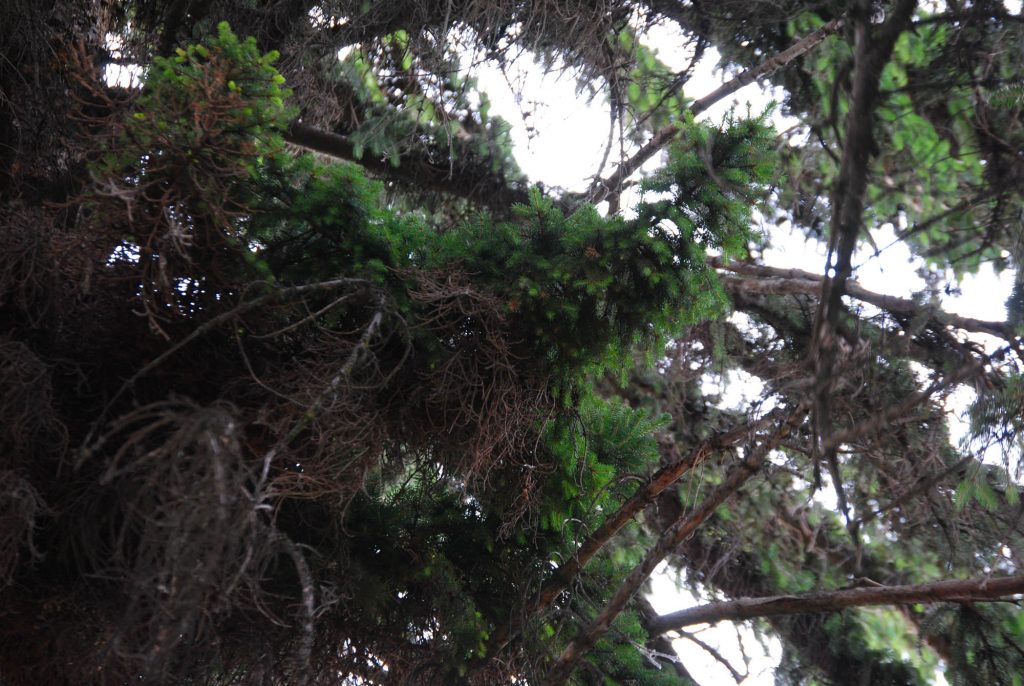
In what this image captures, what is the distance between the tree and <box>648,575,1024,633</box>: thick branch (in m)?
0.01

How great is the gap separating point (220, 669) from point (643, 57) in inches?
200

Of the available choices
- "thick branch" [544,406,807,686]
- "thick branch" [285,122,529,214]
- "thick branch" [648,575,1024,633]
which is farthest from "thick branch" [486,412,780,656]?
"thick branch" [285,122,529,214]

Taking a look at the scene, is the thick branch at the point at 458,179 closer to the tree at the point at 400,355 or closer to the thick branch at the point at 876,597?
the tree at the point at 400,355

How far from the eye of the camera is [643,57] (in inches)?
266

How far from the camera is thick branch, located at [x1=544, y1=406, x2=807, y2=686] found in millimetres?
3842

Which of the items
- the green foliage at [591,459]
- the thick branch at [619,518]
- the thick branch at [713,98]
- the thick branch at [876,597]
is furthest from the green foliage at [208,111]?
the thick branch at [876,597]

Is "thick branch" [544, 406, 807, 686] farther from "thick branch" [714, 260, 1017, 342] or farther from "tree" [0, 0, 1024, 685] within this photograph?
"thick branch" [714, 260, 1017, 342]

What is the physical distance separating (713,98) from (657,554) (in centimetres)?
336

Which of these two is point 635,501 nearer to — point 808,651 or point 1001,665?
point 1001,665

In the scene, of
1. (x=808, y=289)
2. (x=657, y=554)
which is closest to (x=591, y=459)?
(x=657, y=554)

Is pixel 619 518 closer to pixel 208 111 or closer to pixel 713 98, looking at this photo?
pixel 208 111

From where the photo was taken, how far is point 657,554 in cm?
397

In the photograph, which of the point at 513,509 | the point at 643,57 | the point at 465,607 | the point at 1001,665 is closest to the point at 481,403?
the point at 513,509

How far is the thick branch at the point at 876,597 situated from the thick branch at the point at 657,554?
2.68 ft
